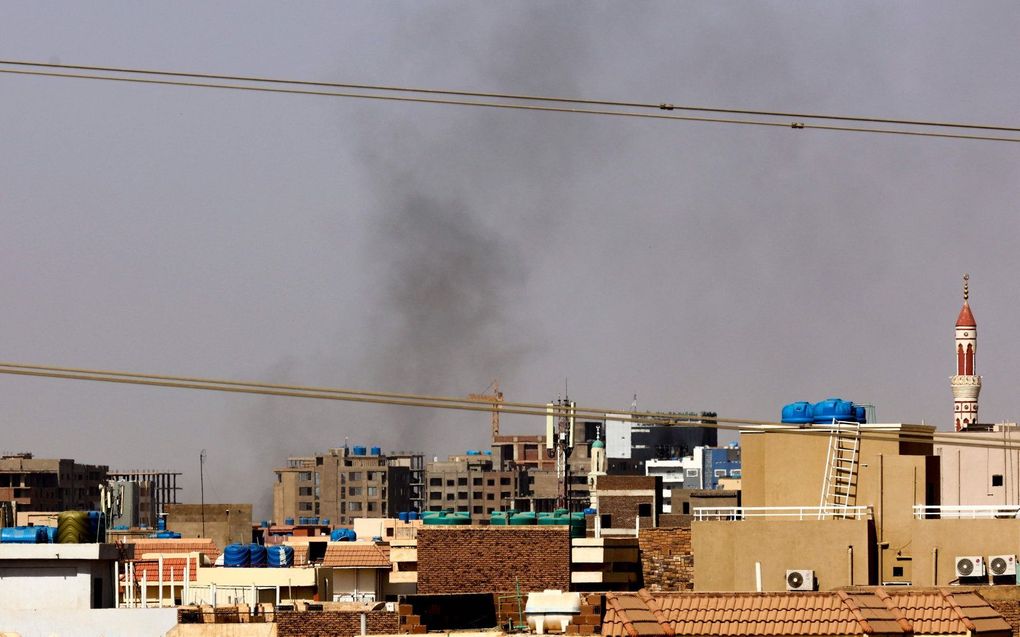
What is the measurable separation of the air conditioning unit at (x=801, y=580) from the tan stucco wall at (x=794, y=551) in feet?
1.54

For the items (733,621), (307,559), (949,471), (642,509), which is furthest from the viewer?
(642,509)

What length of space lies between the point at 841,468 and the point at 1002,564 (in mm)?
4897

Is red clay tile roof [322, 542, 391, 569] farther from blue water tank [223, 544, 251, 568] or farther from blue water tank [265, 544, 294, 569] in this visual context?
blue water tank [223, 544, 251, 568]

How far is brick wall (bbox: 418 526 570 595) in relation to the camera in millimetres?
60594

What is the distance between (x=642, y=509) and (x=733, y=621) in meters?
104

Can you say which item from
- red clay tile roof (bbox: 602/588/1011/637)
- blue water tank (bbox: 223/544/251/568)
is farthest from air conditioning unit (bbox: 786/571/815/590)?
blue water tank (bbox: 223/544/251/568)

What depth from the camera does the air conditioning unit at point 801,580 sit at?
43531 mm

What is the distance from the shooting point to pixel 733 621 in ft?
97.4

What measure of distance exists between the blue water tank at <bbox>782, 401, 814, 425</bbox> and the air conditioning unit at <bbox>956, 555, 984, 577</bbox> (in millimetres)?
6118

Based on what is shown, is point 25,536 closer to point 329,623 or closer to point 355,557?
point 329,623

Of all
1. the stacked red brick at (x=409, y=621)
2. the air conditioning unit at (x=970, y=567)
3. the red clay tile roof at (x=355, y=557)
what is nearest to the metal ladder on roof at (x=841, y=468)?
the air conditioning unit at (x=970, y=567)

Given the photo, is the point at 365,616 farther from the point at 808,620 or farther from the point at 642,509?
the point at 642,509

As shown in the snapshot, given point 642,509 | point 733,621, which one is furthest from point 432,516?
point 642,509

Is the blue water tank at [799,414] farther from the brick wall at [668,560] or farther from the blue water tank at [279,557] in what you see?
the blue water tank at [279,557]
